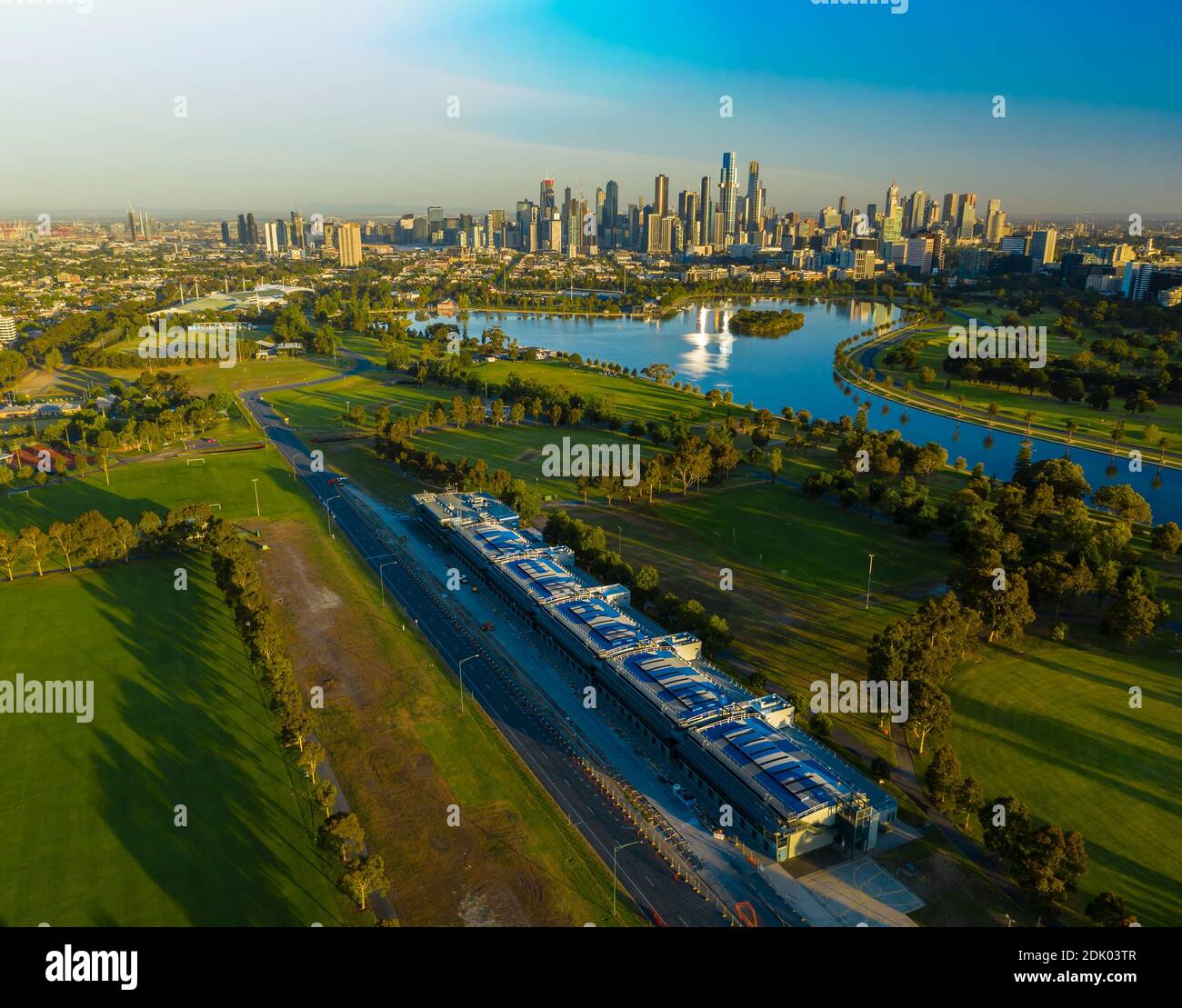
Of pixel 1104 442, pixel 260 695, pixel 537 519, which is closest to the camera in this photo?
pixel 260 695

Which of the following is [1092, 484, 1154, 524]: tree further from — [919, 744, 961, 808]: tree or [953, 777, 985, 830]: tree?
[953, 777, 985, 830]: tree

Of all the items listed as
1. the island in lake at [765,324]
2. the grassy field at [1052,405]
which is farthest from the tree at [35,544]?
the island in lake at [765,324]

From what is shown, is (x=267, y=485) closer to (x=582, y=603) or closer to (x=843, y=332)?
(x=582, y=603)

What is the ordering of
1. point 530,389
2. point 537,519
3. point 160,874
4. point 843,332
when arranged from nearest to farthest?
point 160,874 → point 537,519 → point 530,389 → point 843,332

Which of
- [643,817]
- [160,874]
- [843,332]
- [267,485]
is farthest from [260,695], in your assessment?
[843,332]

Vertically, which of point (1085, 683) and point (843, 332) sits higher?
point (843, 332)

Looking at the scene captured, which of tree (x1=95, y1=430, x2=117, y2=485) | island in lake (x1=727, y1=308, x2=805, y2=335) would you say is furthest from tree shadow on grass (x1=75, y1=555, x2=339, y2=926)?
island in lake (x1=727, y1=308, x2=805, y2=335)

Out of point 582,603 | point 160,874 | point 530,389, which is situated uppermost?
point 530,389
